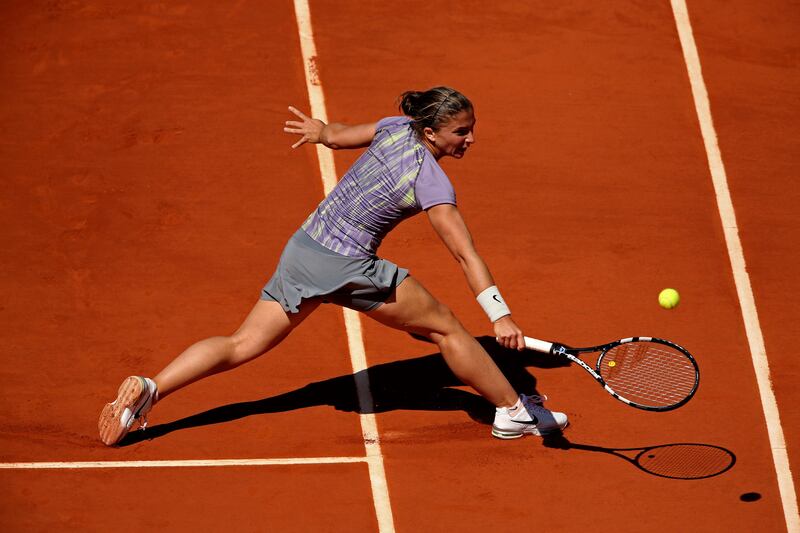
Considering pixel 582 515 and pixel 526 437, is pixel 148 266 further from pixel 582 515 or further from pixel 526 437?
pixel 582 515

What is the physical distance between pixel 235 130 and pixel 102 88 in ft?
3.62

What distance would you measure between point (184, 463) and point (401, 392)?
1410mm

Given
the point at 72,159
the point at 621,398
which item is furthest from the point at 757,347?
the point at 72,159

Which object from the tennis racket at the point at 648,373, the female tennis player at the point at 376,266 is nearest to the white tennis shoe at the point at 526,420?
the tennis racket at the point at 648,373

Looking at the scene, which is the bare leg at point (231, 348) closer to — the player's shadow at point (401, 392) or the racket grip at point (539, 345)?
the player's shadow at point (401, 392)

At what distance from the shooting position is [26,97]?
8.55m

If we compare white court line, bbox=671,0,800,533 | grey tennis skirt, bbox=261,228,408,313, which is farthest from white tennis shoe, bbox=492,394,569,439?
white court line, bbox=671,0,800,533

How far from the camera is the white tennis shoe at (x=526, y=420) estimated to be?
6.53m

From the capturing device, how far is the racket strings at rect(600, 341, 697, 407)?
21.4ft

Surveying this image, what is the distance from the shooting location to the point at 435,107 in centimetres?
591

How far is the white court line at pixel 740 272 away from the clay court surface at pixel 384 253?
0.05 meters

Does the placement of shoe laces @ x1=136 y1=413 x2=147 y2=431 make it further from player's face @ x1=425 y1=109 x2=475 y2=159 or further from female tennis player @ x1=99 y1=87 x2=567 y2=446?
player's face @ x1=425 y1=109 x2=475 y2=159

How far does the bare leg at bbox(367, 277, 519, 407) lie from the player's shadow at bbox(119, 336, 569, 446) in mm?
500

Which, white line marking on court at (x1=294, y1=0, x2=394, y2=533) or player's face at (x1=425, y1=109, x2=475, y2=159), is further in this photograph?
white line marking on court at (x1=294, y1=0, x2=394, y2=533)
